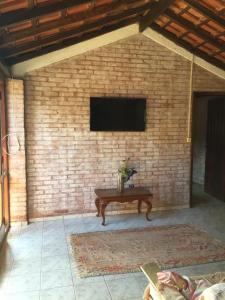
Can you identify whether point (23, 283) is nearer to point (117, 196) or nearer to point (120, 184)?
point (117, 196)

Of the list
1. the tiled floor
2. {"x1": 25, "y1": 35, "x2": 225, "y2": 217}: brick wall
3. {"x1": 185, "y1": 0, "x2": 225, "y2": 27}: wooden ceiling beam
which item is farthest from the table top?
{"x1": 185, "y1": 0, "x2": 225, "y2": 27}: wooden ceiling beam

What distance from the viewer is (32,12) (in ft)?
7.95

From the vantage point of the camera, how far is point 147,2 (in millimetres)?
3473

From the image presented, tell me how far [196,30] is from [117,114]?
172cm

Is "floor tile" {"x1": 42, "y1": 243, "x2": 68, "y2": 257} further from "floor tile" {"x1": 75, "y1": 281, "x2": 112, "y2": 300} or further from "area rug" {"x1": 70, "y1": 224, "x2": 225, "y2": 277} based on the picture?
"floor tile" {"x1": 75, "y1": 281, "x2": 112, "y2": 300}

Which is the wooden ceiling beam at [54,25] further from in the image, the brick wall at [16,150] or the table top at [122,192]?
the table top at [122,192]

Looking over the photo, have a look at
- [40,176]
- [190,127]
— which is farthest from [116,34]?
[40,176]

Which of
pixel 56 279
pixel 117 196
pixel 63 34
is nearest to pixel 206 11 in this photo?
pixel 63 34

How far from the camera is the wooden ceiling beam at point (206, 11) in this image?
3273 mm

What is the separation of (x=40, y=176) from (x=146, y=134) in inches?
75.8

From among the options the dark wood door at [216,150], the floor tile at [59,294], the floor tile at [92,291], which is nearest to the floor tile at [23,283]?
the floor tile at [59,294]

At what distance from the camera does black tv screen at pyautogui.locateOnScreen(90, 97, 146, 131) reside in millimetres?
4332

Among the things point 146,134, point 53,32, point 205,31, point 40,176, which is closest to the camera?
point 53,32

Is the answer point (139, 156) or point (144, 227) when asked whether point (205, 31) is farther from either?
point (144, 227)
